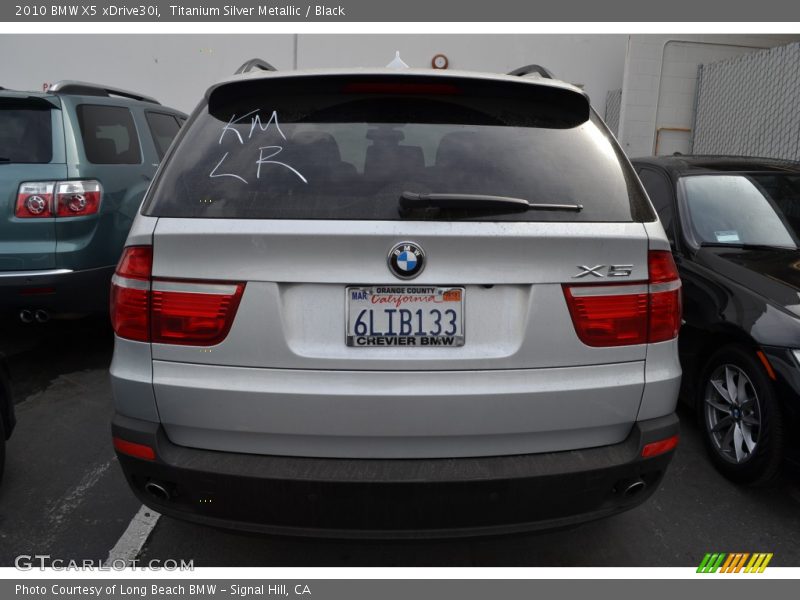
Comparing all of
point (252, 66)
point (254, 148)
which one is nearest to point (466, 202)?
point (254, 148)

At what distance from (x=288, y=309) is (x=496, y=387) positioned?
67 centimetres

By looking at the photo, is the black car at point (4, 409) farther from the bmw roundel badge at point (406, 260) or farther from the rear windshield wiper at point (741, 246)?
the rear windshield wiper at point (741, 246)

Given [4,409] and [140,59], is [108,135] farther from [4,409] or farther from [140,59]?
[140,59]

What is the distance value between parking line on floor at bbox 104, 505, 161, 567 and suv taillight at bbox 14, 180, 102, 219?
2.44 meters

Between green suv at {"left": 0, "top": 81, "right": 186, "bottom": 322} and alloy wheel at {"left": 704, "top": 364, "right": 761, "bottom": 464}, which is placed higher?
green suv at {"left": 0, "top": 81, "right": 186, "bottom": 322}

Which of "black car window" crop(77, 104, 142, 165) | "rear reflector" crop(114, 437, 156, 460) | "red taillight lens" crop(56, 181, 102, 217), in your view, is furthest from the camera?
"black car window" crop(77, 104, 142, 165)

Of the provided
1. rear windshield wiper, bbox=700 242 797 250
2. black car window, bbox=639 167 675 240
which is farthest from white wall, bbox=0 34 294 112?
rear windshield wiper, bbox=700 242 797 250

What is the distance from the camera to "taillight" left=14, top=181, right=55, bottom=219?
→ 416 centimetres

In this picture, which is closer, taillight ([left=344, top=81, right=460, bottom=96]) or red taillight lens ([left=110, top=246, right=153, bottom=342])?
red taillight lens ([left=110, top=246, right=153, bottom=342])

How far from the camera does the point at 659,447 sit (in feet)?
6.51

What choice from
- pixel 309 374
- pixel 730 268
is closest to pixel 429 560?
pixel 309 374

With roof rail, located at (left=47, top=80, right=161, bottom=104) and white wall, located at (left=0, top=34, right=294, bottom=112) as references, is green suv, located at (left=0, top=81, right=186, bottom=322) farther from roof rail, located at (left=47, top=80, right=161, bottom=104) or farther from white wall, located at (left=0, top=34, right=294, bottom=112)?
white wall, located at (left=0, top=34, right=294, bottom=112)

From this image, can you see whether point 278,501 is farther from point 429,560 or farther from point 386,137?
point 386,137

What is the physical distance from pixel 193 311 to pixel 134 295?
216 millimetres
